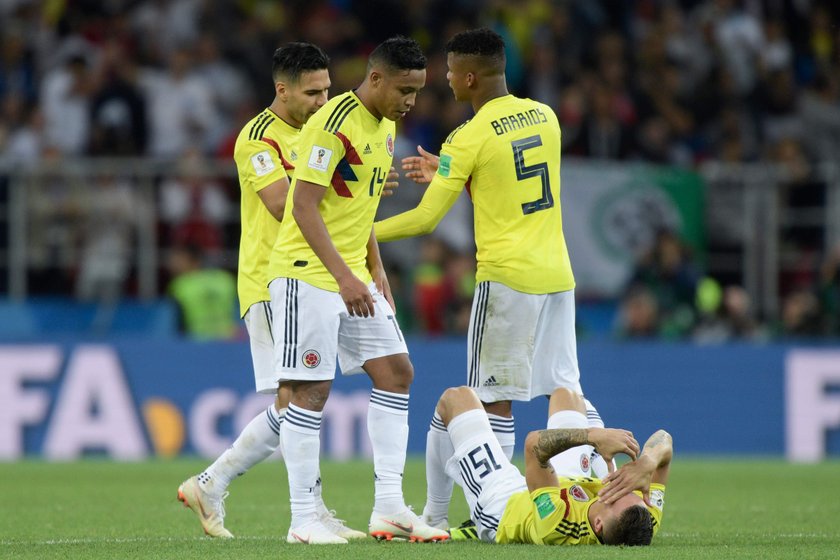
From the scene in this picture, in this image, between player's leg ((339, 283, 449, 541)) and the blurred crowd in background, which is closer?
player's leg ((339, 283, 449, 541))

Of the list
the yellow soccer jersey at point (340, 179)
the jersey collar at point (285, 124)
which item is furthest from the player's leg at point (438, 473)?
the jersey collar at point (285, 124)

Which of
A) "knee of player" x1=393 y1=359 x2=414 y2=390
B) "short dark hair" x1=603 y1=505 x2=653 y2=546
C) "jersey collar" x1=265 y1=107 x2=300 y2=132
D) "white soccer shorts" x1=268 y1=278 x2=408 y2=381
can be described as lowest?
"short dark hair" x1=603 y1=505 x2=653 y2=546

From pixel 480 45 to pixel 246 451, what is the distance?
2.54 meters

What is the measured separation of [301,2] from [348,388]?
5952 millimetres

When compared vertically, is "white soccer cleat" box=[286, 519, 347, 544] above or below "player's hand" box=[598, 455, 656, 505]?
below

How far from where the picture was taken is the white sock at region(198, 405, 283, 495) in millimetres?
8141

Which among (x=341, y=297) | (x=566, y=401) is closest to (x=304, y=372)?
(x=341, y=297)

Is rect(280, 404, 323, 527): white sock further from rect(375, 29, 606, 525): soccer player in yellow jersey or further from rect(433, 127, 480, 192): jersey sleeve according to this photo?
rect(433, 127, 480, 192): jersey sleeve

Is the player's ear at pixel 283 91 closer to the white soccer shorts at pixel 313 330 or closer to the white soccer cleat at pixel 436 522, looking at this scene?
the white soccer shorts at pixel 313 330

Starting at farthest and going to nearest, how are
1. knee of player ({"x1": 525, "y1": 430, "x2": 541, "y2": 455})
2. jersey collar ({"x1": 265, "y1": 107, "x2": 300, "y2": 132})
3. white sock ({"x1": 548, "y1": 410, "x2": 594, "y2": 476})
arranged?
jersey collar ({"x1": 265, "y1": 107, "x2": 300, "y2": 132}) → white sock ({"x1": 548, "y1": 410, "x2": 594, "y2": 476}) → knee of player ({"x1": 525, "y1": 430, "x2": 541, "y2": 455})

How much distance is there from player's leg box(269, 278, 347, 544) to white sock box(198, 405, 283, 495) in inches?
28.7

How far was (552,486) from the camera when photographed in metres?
6.98

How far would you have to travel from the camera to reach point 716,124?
1825 centimetres

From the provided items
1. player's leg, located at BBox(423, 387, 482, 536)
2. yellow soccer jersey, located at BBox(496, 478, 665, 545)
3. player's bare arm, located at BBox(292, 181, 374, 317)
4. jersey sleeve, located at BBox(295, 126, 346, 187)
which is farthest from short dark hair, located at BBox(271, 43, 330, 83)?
yellow soccer jersey, located at BBox(496, 478, 665, 545)
